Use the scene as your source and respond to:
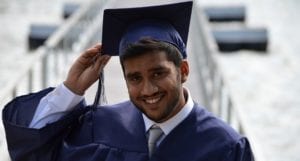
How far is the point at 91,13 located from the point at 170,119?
11.5m

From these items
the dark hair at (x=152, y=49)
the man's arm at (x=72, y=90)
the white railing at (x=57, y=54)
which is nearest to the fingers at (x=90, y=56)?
the man's arm at (x=72, y=90)

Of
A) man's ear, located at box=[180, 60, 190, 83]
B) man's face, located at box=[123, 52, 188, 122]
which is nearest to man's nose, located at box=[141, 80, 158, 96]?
man's face, located at box=[123, 52, 188, 122]

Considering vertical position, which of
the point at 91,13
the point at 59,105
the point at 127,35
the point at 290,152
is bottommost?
the point at 290,152

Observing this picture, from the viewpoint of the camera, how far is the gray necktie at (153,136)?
8.52 ft

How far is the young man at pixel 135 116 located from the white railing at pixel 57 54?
1.78m

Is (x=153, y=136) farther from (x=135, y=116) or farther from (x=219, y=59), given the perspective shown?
(x=219, y=59)

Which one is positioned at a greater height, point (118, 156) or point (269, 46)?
point (118, 156)

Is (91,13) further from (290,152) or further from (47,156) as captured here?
(47,156)

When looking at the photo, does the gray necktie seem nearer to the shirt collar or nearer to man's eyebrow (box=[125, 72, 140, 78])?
the shirt collar

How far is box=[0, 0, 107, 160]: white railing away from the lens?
21.1ft

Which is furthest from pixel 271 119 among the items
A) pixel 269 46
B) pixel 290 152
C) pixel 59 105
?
pixel 59 105

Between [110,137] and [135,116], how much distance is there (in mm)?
117

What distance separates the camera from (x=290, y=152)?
11.8m

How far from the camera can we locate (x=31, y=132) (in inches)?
107
